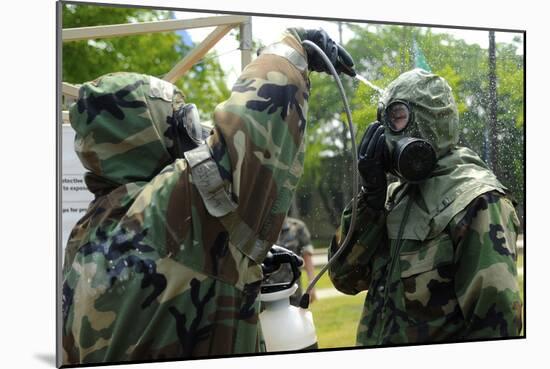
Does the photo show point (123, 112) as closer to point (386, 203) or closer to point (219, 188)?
point (219, 188)

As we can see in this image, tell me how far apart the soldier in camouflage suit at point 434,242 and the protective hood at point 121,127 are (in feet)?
2.79

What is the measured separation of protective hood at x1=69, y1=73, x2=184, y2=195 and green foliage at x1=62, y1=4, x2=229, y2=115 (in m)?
1.08

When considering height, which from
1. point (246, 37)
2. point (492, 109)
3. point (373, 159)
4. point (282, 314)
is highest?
point (246, 37)

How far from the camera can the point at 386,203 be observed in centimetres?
315

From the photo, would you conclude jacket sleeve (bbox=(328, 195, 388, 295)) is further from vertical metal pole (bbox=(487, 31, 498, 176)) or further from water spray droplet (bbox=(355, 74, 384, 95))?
vertical metal pole (bbox=(487, 31, 498, 176))

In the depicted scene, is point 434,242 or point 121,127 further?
point 434,242

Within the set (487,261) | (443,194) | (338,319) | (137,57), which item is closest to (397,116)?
(443,194)

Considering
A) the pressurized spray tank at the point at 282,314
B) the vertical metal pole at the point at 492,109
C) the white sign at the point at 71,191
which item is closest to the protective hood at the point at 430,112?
the pressurized spray tank at the point at 282,314

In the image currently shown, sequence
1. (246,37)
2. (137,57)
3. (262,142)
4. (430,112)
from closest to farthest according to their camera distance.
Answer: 1. (262,142)
2. (430,112)
3. (246,37)
4. (137,57)

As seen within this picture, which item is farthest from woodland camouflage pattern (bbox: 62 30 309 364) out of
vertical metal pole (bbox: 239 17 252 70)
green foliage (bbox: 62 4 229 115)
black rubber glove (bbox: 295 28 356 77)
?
green foliage (bbox: 62 4 229 115)

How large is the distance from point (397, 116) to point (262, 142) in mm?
823

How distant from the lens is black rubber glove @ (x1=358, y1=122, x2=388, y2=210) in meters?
2.93

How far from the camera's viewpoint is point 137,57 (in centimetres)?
434

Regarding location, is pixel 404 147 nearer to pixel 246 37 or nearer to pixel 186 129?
pixel 186 129
